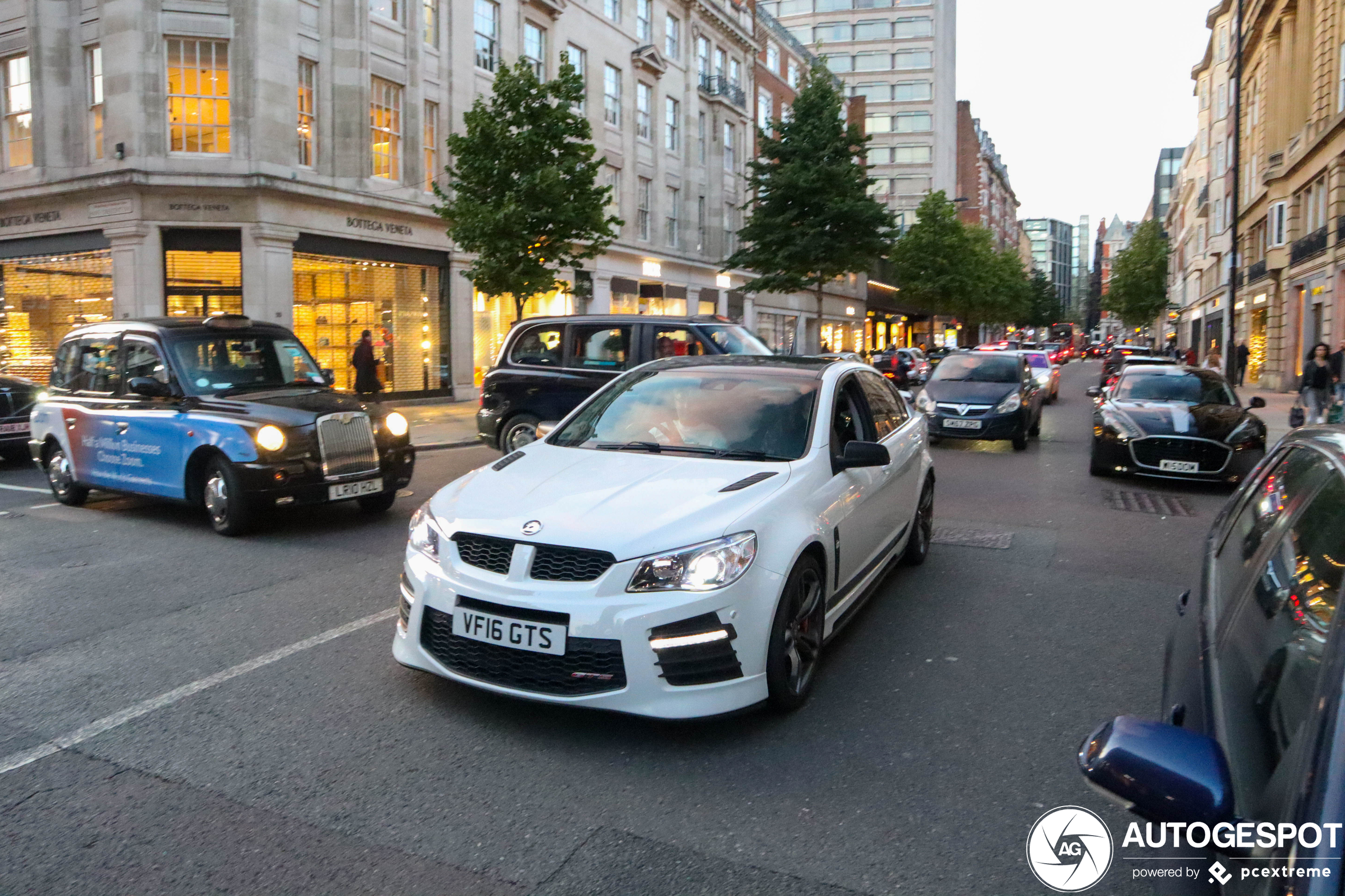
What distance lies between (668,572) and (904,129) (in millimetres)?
83014

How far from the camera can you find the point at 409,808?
3424mm

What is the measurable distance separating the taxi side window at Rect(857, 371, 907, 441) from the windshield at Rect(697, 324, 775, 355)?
5038 mm

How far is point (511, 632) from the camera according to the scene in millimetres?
3910

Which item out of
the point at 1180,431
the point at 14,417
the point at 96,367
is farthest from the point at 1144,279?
the point at 96,367

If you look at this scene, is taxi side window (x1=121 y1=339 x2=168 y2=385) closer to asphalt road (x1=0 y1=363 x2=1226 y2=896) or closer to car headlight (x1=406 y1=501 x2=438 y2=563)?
asphalt road (x1=0 y1=363 x2=1226 y2=896)

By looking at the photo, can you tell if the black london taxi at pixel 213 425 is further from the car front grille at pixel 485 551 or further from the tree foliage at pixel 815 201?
the tree foliage at pixel 815 201

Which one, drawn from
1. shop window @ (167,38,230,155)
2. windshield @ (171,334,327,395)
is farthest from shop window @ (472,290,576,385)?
windshield @ (171,334,327,395)

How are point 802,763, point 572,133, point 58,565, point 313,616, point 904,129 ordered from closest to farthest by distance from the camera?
point 802,763 → point 313,616 → point 58,565 → point 572,133 → point 904,129

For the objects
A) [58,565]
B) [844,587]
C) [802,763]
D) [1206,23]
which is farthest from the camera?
[1206,23]

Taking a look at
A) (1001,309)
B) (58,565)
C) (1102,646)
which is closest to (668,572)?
(1102,646)

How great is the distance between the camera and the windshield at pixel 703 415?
5.21 m

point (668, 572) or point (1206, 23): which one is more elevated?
point (1206, 23)

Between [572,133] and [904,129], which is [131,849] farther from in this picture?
[904,129]

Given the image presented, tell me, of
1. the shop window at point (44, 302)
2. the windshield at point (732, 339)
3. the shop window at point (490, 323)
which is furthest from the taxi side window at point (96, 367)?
the shop window at point (490, 323)
